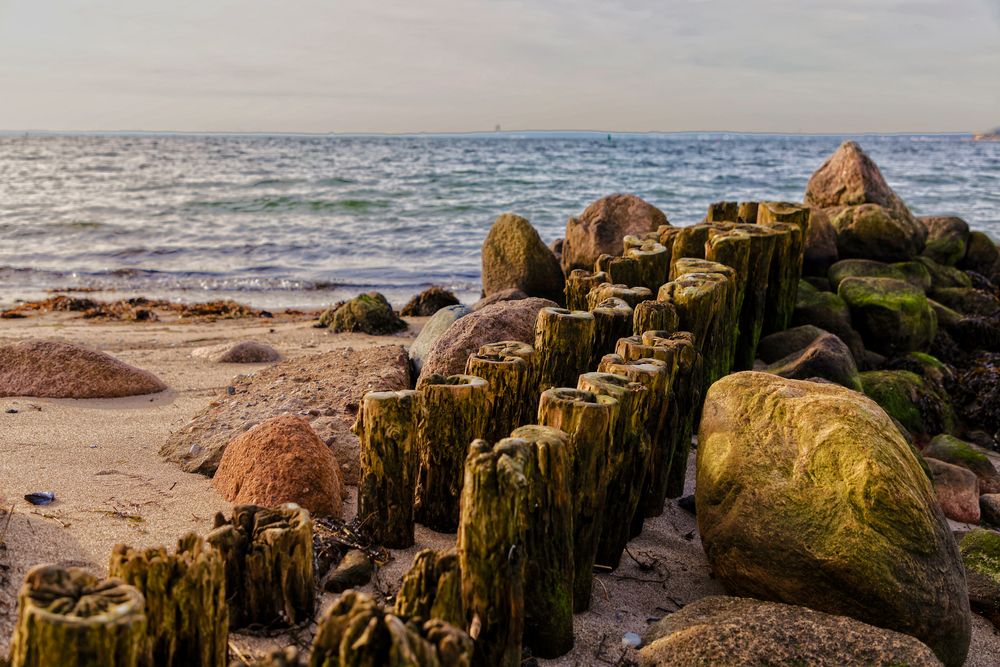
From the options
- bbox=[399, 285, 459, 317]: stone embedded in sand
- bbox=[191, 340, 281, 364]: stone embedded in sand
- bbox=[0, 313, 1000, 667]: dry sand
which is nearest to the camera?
bbox=[0, 313, 1000, 667]: dry sand

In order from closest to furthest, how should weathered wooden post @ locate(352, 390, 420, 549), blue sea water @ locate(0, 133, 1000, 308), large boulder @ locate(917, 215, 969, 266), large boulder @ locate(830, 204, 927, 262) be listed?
weathered wooden post @ locate(352, 390, 420, 549) → large boulder @ locate(830, 204, 927, 262) → large boulder @ locate(917, 215, 969, 266) → blue sea water @ locate(0, 133, 1000, 308)

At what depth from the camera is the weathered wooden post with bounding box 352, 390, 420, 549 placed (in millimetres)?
3459

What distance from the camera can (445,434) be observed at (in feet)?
12.0

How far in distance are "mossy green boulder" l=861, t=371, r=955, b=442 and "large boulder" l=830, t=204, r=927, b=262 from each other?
8.75 feet

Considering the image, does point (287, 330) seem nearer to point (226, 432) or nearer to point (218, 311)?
point (218, 311)

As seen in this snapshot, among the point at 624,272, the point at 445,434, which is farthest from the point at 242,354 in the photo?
the point at 445,434

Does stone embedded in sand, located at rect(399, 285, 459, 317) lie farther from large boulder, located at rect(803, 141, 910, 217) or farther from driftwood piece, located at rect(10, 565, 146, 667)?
driftwood piece, located at rect(10, 565, 146, 667)

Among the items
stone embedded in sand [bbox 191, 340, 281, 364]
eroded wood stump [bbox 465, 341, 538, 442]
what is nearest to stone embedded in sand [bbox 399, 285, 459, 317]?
stone embedded in sand [bbox 191, 340, 281, 364]

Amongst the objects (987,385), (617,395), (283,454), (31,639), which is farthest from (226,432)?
(987,385)

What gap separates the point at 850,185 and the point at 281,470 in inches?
326

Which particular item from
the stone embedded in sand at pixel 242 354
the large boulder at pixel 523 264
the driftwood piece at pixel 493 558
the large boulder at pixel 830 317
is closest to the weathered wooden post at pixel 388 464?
the driftwood piece at pixel 493 558

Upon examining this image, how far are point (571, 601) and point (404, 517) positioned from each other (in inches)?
37.8

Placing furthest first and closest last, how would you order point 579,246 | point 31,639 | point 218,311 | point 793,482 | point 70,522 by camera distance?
point 218,311
point 579,246
point 70,522
point 793,482
point 31,639

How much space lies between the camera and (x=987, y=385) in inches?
273
